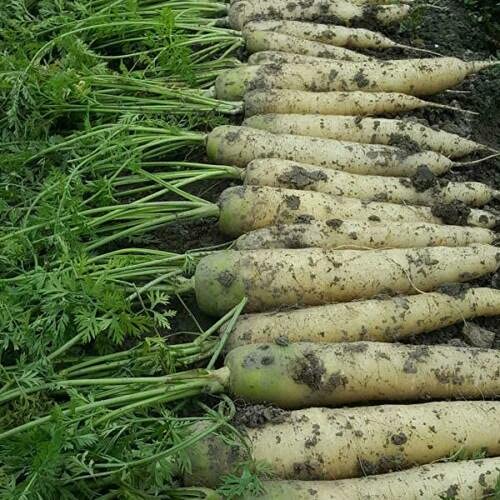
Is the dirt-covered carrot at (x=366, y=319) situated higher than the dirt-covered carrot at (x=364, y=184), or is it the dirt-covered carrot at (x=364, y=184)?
the dirt-covered carrot at (x=364, y=184)

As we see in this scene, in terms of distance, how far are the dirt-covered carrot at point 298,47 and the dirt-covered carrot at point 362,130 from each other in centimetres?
66

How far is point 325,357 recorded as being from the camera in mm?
2822

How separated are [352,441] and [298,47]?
2602mm

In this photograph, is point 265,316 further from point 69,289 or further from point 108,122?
point 108,122

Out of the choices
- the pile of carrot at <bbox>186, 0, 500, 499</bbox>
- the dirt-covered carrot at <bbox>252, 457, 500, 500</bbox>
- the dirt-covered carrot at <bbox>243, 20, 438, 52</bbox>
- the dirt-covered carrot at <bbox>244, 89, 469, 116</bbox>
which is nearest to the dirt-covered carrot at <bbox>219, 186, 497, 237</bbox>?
the pile of carrot at <bbox>186, 0, 500, 499</bbox>

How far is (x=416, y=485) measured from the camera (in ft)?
8.32

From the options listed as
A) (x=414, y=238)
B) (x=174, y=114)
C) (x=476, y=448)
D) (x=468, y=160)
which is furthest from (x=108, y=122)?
(x=476, y=448)

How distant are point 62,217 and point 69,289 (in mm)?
465

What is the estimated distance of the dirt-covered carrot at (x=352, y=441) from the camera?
8.34ft

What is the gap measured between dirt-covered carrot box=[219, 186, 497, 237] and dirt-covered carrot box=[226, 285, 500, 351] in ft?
1.52

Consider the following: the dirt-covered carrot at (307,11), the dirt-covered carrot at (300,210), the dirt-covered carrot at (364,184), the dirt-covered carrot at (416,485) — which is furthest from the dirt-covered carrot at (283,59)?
the dirt-covered carrot at (416,485)

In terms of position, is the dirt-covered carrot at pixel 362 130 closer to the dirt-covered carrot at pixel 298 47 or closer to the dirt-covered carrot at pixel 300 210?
the dirt-covered carrot at pixel 300 210

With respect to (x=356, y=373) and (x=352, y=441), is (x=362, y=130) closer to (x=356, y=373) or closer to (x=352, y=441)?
(x=356, y=373)

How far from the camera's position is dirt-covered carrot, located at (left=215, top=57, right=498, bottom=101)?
404 centimetres
